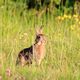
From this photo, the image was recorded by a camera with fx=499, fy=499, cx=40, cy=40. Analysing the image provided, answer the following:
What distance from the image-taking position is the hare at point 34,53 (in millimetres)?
6605

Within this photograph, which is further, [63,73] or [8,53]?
[8,53]

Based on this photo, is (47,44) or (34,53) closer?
(34,53)

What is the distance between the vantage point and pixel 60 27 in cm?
857

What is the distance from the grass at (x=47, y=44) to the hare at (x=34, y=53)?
0.26 feet

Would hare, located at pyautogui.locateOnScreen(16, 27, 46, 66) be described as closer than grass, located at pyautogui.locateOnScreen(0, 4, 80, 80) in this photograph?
No

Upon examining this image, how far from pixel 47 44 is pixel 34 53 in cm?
63

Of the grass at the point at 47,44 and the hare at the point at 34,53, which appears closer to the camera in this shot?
the grass at the point at 47,44

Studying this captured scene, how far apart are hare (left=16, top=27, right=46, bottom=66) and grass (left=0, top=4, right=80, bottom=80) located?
0.26 ft

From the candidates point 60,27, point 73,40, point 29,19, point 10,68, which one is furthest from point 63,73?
point 29,19

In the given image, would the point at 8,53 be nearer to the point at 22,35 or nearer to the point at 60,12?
the point at 22,35

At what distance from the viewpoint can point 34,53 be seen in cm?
679

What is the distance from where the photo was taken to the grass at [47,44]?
5715 millimetres

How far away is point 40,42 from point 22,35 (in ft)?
3.14

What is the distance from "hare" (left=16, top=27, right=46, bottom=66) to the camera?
6605 millimetres
